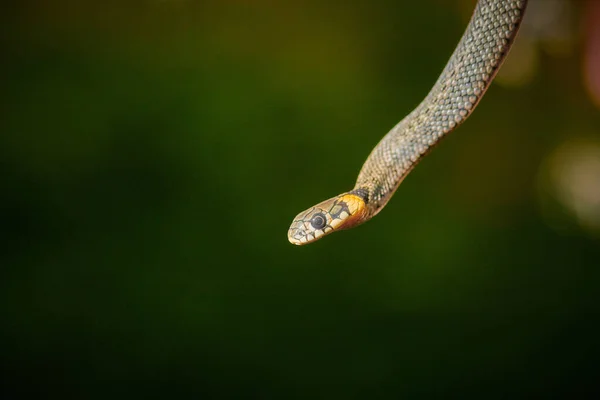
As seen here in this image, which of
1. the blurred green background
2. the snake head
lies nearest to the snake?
the snake head

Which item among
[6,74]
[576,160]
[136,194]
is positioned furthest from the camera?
[576,160]

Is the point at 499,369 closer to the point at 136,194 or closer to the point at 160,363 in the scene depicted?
the point at 160,363

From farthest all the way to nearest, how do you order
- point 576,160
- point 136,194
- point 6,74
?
point 576,160 < point 136,194 < point 6,74

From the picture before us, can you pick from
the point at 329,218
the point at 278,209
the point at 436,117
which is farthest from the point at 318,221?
the point at 278,209

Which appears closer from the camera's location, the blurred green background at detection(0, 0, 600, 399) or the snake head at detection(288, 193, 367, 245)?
the snake head at detection(288, 193, 367, 245)

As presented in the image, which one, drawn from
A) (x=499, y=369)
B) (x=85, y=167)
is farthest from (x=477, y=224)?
(x=85, y=167)

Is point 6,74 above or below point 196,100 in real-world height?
above

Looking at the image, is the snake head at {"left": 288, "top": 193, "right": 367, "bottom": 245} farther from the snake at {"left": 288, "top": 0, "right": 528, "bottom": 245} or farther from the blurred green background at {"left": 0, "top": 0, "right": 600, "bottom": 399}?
the blurred green background at {"left": 0, "top": 0, "right": 600, "bottom": 399}

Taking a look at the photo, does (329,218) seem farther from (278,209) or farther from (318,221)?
(278,209)

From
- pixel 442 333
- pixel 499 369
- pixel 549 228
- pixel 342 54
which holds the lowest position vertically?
pixel 499 369
